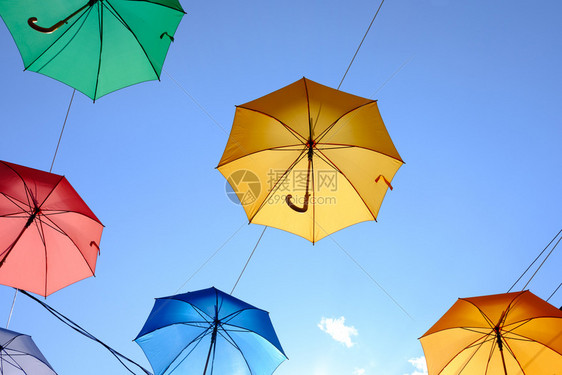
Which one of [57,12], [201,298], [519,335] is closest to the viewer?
[57,12]

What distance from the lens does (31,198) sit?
640 centimetres

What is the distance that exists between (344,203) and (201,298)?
9.48ft

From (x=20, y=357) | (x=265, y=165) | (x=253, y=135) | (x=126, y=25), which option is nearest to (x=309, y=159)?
(x=265, y=165)

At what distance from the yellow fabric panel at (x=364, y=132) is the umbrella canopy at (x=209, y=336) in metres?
3.23

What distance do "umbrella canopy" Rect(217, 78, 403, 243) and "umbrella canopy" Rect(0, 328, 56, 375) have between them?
522cm

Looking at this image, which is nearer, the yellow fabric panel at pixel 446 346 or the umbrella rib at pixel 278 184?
the umbrella rib at pixel 278 184

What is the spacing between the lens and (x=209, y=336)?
7.07m

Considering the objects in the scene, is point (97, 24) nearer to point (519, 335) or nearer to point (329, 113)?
point (329, 113)

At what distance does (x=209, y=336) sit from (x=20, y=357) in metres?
3.90

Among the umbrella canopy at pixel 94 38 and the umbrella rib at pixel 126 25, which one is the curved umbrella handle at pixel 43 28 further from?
the umbrella rib at pixel 126 25

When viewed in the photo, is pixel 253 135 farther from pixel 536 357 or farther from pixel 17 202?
pixel 536 357

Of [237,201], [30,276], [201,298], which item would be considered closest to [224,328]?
[201,298]

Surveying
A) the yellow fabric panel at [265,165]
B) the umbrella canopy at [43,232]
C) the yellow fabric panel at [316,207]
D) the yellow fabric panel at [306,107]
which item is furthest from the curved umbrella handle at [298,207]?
the umbrella canopy at [43,232]

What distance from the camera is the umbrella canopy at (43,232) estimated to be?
20.8 feet
